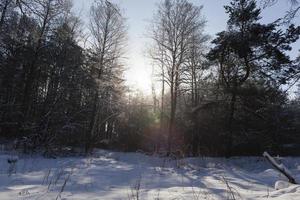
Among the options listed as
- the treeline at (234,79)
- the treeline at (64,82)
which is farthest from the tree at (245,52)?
the treeline at (64,82)

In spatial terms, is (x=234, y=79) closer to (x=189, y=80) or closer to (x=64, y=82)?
(x=189, y=80)

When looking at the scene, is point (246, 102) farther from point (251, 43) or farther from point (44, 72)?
point (44, 72)

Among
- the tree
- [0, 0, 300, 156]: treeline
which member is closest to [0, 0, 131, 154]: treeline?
[0, 0, 300, 156]: treeline

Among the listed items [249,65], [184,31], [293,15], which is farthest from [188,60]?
[293,15]

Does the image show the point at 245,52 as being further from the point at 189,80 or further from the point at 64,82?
the point at 64,82

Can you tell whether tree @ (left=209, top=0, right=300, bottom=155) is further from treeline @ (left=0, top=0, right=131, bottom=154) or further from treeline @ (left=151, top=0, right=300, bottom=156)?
treeline @ (left=0, top=0, right=131, bottom=154)

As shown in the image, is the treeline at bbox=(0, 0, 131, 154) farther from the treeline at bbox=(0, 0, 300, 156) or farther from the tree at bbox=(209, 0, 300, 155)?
the tree at bbox=(209, 0, 300, 155)

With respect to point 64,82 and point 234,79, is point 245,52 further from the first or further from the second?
point 64,82

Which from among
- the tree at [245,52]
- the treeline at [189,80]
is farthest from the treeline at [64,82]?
the tree at [245,52]

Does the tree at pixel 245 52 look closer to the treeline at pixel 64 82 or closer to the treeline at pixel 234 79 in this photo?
the treeline at pixel 234 79

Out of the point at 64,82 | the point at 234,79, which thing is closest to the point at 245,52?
the point at 234,79

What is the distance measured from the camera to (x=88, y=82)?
26.1 m

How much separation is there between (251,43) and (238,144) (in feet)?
24.3

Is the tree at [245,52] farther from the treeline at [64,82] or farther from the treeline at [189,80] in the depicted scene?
the treeline at [64,82]
